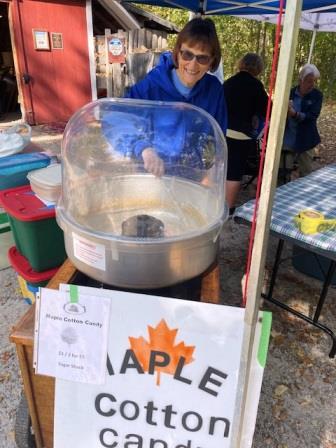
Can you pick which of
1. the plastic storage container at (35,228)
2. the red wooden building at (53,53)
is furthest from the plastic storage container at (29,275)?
the red wooden building at (53,53)

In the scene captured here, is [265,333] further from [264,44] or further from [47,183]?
[264,44]

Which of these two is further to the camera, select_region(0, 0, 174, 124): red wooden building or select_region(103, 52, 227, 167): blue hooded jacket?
select_region(0, 0, 174, 124): red wooden building

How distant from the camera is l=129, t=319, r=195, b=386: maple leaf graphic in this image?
3.42 ft

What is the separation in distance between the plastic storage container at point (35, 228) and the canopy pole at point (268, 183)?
128 centimetres

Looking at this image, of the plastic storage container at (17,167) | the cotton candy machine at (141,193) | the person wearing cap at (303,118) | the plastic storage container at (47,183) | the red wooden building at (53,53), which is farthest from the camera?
the red wooden building at (53,53)

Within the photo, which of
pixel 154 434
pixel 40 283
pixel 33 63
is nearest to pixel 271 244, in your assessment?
pixel 40 283

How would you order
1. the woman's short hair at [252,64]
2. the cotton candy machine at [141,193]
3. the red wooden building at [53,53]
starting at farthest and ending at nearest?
the red wooden building at [53,53]
the woman's short hair at [252,64]
the cotton candy machine at [141,193]

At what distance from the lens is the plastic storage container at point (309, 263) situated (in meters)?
2.69

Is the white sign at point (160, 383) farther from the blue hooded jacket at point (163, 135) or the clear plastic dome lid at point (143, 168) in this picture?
the blue hooded jacket at point (163, 135)

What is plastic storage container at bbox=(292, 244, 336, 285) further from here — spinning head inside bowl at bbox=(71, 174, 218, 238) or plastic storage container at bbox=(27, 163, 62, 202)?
plastic storage container at bbox=(27, 163, 62, 202)

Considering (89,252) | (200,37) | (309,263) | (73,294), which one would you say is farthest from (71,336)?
(309,263)

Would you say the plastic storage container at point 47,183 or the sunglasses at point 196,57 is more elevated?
the sunglasses at point 196,57

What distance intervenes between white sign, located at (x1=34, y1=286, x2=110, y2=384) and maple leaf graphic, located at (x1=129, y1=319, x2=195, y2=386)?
0.11m

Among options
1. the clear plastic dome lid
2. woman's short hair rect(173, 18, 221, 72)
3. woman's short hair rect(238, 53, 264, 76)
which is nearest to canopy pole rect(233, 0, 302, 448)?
the clear plastic dome lid
